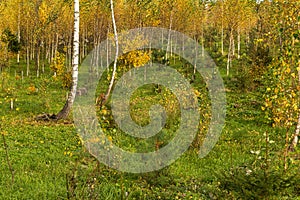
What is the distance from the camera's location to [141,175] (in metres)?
6.53

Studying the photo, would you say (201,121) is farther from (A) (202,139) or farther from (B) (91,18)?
(B) (91,18)

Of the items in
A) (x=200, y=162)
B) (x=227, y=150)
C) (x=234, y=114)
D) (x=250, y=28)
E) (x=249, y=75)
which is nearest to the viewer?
(x=200, y=162)

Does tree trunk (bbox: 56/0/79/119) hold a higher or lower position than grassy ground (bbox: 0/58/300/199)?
higher

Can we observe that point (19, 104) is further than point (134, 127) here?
Yes

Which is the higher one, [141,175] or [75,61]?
[75,61]

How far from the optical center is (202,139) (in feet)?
28.3

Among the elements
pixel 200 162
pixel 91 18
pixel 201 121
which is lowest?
pixel 200 162

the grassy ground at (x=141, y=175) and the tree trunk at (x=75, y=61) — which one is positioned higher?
the tree trunk at (x=75, y=61)

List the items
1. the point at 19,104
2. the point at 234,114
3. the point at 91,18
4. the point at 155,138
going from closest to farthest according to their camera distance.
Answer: the point at 155,138 → the point at 234,114 → the point at 19,104 → the point at 91,18

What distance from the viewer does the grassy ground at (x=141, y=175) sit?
437 centimetres

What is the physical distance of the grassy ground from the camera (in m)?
4.37

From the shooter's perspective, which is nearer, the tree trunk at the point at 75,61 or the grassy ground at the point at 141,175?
the grassy ground at the point at 141,175

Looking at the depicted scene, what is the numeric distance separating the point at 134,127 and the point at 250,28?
39.0 meters

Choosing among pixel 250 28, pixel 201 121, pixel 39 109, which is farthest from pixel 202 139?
pixel 250 28
